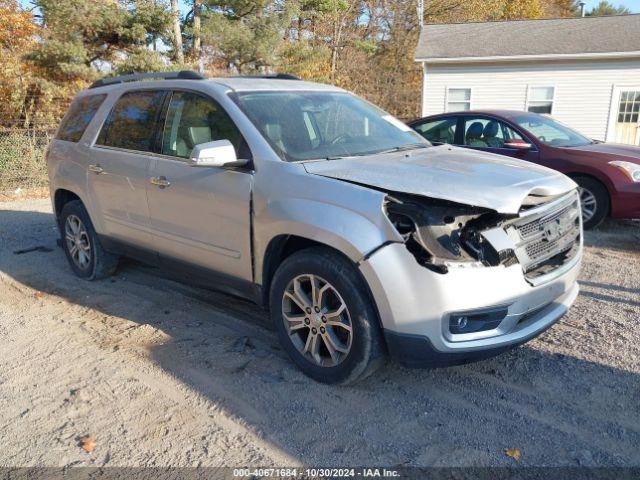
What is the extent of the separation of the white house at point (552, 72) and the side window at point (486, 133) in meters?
11.1

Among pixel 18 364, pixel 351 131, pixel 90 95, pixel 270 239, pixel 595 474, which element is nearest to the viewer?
pixel 595 474

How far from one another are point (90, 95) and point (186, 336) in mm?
2871

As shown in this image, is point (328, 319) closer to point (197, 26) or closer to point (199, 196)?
point (199, 196)

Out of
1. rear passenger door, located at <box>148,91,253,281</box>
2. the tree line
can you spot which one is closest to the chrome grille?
rear passenger door, located at <box>148,91,253,281</box>

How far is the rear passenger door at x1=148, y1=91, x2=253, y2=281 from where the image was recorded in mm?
3643

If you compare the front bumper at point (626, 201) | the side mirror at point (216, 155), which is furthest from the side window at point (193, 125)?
the front bumper at point (626, 201)

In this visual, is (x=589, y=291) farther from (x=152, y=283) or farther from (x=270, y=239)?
(x=152, y=283)

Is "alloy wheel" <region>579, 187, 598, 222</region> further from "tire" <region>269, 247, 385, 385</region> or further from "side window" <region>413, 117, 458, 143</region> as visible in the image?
"tire" <region>269, 247, 385, 385</region>

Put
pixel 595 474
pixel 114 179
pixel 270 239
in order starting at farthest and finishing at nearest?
1. pixel 114 179
2. pixel 270 239
3. pixel 595 474

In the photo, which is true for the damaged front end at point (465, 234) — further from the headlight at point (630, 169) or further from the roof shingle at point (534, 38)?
the roof shingle at point (534, 38)

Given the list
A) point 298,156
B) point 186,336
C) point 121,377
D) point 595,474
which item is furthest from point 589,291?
point 121,377

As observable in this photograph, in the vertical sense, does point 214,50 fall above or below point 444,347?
above

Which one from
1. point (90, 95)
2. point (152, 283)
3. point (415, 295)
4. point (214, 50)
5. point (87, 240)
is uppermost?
point (214, 50)

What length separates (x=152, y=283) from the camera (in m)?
5.43
